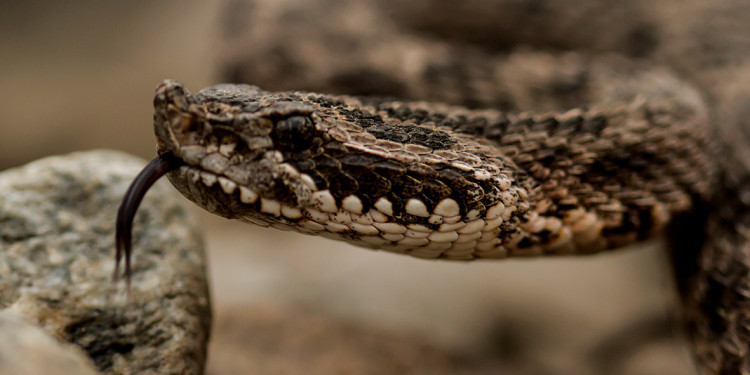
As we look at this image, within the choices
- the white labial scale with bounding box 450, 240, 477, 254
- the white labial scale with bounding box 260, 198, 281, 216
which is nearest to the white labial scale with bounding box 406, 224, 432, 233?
the white labial scale with bounding box 450, 240, 477, 254

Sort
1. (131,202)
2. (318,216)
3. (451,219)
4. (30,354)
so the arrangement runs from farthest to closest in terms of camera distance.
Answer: (451,219)
(318,216)
(131,202)
(30,354)

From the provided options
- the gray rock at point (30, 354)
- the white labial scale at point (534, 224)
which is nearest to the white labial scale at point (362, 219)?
the white labial scale at point (534, 224)

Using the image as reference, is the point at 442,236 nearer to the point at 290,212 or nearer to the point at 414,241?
the point at 414,241

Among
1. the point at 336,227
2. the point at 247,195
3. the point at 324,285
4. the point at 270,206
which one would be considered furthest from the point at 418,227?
the point at 324,285

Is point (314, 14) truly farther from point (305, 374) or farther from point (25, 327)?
point (25, 327)

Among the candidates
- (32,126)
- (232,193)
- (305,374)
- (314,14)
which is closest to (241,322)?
(305,374)
